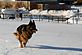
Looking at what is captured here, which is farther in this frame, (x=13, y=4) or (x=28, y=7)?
(x=13, y=4)

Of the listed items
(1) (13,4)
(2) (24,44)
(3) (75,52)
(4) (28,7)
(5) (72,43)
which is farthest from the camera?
(1) (13,4)

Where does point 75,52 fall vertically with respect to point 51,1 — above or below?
above

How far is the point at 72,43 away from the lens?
1346cm

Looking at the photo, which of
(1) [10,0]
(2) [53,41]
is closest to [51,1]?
(1) [10,0]

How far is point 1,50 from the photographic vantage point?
37.5ft

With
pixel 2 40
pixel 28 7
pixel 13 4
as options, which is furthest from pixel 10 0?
pixel 2 40

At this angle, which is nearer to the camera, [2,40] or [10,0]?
[2,40]

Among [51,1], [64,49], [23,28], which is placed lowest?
[51,1]

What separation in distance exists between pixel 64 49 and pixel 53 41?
218 centimetres

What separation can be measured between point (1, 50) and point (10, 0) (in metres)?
42.2

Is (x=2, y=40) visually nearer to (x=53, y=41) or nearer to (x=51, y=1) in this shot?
(x=53, y=41)

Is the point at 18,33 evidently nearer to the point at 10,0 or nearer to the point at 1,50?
the point at 1,50

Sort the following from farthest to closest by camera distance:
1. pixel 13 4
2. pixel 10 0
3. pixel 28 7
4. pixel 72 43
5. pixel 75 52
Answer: pixel 10 0
pixel 13 4
pixel 28 7
pixel 72 43
pixel 75 52

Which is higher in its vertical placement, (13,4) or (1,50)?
(1,50)
